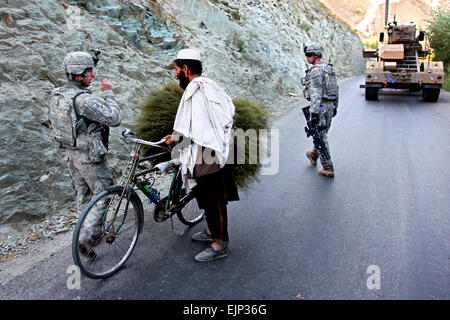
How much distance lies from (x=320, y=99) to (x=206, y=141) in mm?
2882

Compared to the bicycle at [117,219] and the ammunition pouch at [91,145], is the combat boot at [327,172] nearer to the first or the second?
the bicycle at [117,219]

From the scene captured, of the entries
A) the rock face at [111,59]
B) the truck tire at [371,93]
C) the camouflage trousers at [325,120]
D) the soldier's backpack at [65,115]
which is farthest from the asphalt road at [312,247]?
the truck tire at [371,93]

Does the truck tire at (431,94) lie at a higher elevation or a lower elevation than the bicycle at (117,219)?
higher

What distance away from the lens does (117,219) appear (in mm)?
3037

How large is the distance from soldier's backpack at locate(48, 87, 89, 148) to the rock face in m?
1.51

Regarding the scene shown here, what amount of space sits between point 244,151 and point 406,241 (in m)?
1.83

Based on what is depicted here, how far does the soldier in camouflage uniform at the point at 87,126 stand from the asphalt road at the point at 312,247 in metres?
0.59

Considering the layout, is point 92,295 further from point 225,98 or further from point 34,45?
point 34,45

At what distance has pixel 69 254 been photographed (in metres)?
3.29

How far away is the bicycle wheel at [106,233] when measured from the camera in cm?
276

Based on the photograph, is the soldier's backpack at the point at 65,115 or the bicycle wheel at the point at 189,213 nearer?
the soldier's backpack at the point at 65,115

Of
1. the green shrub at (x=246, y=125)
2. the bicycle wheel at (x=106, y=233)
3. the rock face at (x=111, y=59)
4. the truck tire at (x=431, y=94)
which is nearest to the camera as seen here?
the bicycle wheel at (x=106, y=233)

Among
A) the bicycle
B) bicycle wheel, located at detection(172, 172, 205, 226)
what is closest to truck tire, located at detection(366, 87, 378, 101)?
Answer: bicycle wheel, located at detection(172, 172, 205, 226)
